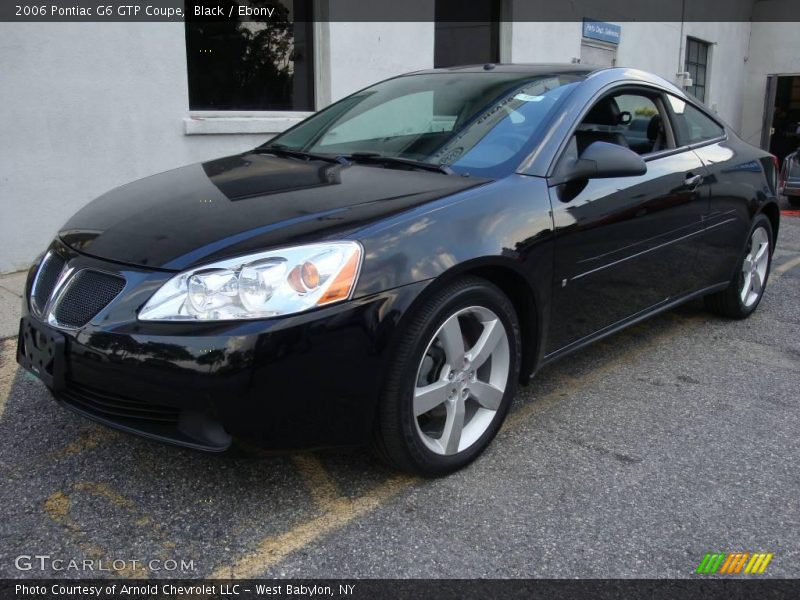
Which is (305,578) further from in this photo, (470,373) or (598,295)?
(598,295)

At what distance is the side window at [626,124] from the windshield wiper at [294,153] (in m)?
1.08

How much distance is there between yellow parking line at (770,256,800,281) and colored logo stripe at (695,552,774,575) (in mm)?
4345

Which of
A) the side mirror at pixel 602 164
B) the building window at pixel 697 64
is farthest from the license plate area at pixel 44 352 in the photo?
the building window at pixel 697 64

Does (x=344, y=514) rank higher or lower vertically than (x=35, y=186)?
lower

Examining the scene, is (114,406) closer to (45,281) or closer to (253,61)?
(45,281)

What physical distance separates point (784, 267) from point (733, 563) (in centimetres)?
502

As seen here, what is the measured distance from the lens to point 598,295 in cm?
342

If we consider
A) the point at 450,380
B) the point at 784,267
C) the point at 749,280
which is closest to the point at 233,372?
the point at 450,380

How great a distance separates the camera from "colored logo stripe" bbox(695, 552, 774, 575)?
2365mm

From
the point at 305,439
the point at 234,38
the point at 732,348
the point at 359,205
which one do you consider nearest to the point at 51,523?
the point at 305,439

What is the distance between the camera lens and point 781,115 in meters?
16.1

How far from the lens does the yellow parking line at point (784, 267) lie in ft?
20.9

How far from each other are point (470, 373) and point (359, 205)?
2.45ft

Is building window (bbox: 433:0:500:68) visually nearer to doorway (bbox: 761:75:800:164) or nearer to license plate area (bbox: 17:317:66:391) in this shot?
license plate area (bbox: 17:317:66:391)
